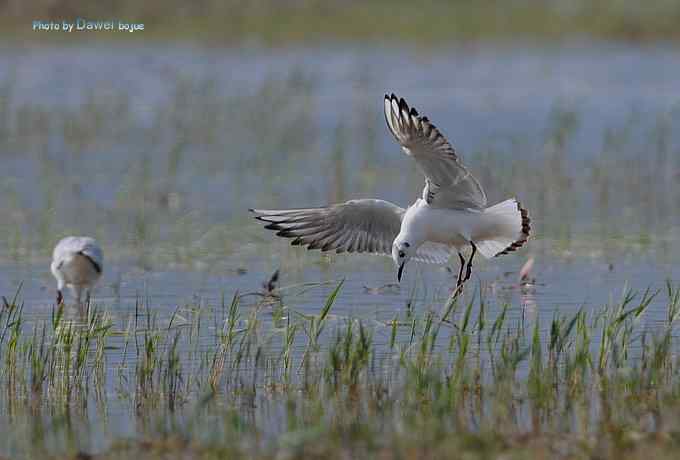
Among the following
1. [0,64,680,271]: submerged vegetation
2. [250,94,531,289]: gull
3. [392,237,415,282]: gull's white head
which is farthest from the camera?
[0,64,680,271]: submerged vegetation

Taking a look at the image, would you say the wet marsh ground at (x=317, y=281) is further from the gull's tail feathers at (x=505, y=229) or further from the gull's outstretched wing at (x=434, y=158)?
the gull's outstretched wing at (x=434, y=158)

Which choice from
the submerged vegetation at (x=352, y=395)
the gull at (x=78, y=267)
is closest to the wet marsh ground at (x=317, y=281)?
the submerged vegetation at (x=352, y=395)

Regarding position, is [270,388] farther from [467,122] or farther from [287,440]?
[467,122]

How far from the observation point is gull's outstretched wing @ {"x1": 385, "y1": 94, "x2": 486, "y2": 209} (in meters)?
8.50

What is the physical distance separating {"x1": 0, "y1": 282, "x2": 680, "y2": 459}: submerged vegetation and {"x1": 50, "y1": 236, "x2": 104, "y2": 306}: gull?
6.84ft

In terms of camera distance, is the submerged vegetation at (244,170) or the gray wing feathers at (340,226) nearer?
the gray wing feathers at (340,226)

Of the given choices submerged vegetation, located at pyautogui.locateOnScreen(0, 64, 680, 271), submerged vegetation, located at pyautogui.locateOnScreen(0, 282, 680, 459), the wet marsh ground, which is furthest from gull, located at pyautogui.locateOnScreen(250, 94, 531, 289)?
submerged vegetation, located at pyautogui.locateOnScreen(0, 64, 680, 271)

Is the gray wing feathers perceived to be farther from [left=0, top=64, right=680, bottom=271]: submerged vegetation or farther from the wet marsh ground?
[left=0, top=64, right=680, bottom=271]: submerged vegetation

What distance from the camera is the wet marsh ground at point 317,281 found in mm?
6832

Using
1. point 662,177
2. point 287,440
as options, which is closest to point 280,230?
point 287,440

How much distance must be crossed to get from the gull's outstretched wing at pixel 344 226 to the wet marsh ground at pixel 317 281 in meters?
0.45

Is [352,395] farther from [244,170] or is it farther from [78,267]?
[244,170]

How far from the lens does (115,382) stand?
7926 millimetres

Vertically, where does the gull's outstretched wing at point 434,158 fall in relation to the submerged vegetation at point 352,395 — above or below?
above
